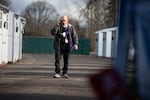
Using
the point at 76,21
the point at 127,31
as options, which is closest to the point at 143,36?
the point at 127,31

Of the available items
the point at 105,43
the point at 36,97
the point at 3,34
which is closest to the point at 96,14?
the point at 105,43

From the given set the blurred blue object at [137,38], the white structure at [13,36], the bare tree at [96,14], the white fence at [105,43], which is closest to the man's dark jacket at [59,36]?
the white structure at [13,36]

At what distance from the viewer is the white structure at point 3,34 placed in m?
20.7

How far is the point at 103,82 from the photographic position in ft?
9.76

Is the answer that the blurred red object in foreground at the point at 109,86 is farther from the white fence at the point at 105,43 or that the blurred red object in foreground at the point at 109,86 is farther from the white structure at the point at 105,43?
the white structure at the point at 105,43

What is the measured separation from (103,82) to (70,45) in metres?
11.3

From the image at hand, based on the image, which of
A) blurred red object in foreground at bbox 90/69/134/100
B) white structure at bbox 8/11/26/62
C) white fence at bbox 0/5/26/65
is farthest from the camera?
white structure at bbox 8/11/26/62

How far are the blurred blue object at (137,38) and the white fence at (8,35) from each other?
17893 millimetres

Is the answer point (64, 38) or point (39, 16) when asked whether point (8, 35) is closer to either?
point (64, 38)

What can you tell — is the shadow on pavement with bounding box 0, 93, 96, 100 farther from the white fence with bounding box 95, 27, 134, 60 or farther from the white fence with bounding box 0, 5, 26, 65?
the white fence with bounding box 95, 27, 134, 60

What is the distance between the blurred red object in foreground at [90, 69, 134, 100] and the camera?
9.61 feet

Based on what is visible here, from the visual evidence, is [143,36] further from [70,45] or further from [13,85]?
[70,45]

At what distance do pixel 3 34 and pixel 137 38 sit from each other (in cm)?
1854

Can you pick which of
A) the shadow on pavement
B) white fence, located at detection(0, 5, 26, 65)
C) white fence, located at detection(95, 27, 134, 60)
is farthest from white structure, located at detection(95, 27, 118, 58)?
the shadow on pavement
